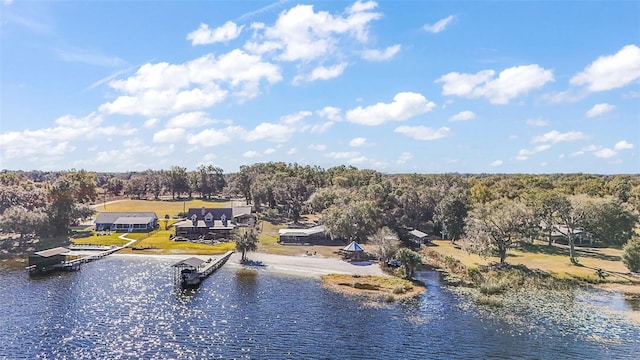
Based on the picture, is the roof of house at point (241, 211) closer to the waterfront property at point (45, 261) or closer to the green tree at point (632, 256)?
the waterfront property at point (45, 261)

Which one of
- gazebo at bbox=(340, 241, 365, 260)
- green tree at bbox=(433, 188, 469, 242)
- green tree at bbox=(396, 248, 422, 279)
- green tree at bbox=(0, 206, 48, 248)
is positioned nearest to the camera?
green tree at bbox=(396, 248, 422, 279)

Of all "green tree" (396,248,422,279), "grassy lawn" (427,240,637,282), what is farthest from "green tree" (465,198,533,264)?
"green tree" (396,248,422,279)

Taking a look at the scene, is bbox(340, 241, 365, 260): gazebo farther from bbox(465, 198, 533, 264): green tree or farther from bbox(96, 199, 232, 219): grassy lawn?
bbox(96, 199, 232, 219): grassy lawn

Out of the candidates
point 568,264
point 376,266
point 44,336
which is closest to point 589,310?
point 568,264

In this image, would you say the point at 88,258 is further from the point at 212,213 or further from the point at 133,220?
the point at 212,213

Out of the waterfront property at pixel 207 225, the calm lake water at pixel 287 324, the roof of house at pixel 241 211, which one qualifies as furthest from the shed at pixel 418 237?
the roof of house at pixel 241 211

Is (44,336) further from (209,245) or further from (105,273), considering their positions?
(209,245)

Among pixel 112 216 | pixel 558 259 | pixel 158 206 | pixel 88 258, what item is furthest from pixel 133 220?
pixel 558 259
